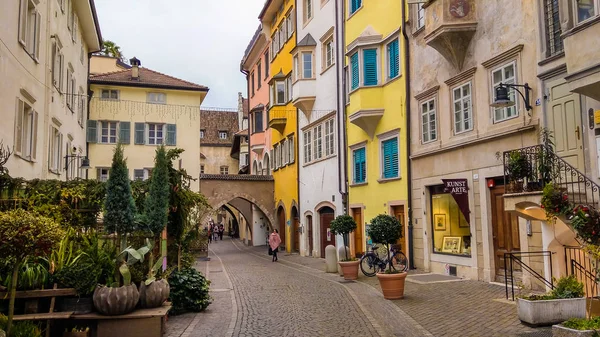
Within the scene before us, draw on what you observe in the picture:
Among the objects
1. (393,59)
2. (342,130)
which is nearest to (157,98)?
(342,130)

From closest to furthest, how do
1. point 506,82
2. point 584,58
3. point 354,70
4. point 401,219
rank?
point 584,58, point 506,82, point 401,219, point 354,70

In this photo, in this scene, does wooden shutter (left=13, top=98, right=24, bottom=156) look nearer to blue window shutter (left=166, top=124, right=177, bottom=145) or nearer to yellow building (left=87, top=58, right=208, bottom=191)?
yellow building (left=87, top=58, right=208, bottom=191)

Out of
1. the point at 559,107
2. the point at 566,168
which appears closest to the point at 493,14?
the point at 559,107

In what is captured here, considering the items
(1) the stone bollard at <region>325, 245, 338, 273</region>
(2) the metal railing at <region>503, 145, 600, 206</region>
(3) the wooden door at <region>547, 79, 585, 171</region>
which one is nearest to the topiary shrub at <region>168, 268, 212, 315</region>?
(2) the metal railing at <region>503, 145, 600, 206</region>

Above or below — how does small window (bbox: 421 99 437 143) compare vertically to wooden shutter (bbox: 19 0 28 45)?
below

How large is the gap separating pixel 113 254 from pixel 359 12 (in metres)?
16.7

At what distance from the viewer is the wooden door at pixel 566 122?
464 inches

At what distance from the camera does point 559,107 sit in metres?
12.5

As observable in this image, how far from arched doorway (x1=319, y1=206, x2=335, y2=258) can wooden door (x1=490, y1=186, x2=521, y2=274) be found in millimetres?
12583

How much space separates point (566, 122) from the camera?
12211 millimetres

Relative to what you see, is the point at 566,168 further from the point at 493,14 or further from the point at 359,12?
the point at 359,12

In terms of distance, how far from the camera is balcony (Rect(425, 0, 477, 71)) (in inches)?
622

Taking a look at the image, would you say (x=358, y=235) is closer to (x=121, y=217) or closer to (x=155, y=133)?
(x=121, y=217)

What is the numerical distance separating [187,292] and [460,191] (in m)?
8.38
